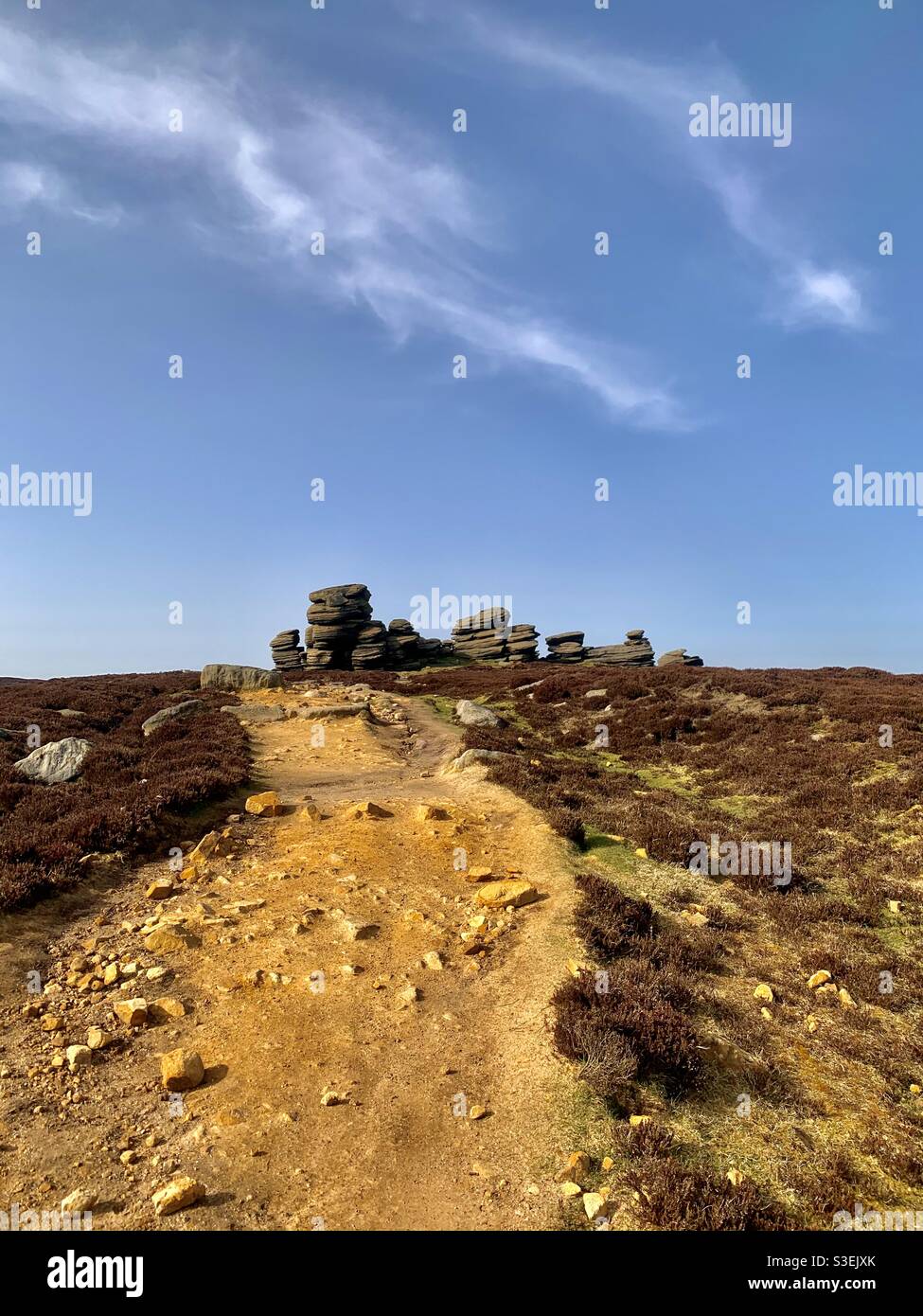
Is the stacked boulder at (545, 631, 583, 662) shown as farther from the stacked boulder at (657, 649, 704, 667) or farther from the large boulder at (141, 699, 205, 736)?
the large boulder at (141, 699, 205, 736)

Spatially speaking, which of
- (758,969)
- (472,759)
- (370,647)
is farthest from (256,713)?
(370,647)

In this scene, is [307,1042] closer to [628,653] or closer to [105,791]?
[105,791]

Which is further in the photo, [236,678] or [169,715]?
[236,678]

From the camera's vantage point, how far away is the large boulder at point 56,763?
1639cm

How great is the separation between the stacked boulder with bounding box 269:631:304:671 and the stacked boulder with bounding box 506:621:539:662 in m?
24.3

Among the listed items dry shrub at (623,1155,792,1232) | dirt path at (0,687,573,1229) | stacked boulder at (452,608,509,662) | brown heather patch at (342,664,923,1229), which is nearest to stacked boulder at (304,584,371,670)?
stacked boulder at (452,608,509,662)

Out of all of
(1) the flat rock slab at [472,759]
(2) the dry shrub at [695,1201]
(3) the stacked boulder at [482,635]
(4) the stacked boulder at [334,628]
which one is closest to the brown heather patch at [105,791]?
(1) the flat rock slab at [472,759]

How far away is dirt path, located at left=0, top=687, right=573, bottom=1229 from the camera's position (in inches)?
199

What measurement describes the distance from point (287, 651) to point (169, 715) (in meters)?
48.6

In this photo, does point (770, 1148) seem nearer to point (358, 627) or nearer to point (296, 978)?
point (296, 978)

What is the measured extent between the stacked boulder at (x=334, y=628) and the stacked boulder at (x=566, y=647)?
76.3ft

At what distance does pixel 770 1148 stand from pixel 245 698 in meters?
32.2

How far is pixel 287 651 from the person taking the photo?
75.0 m
